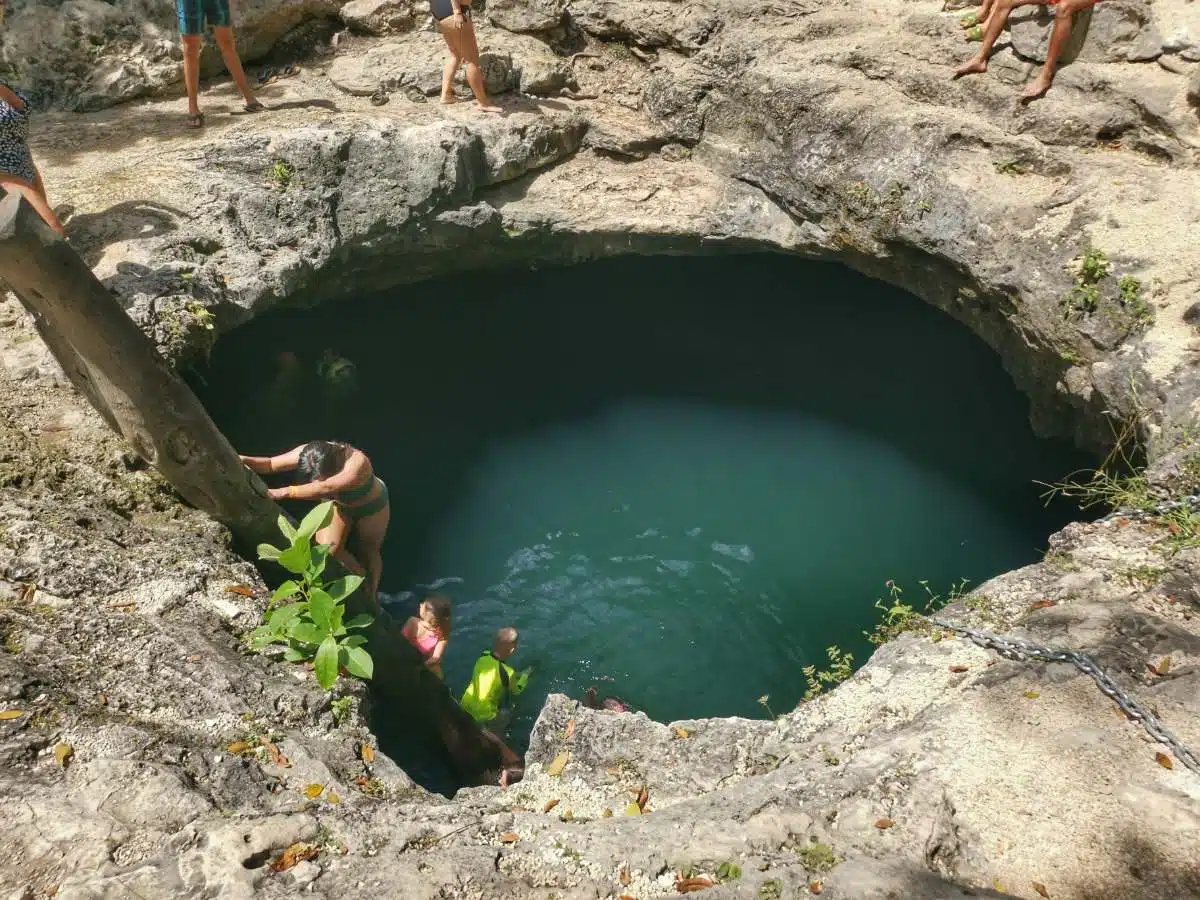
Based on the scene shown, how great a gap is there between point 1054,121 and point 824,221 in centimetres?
151

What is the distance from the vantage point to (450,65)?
6.61 metres

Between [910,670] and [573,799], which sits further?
[910,670]

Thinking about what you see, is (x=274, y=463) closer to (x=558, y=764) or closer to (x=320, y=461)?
(x=320, y=461)

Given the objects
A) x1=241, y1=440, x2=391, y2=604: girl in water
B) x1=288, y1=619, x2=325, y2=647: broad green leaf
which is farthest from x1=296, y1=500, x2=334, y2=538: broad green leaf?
x1=241, y1=440, x2=391, y2=604: girl in water

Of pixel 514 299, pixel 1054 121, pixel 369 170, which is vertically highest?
pixel 1054 121

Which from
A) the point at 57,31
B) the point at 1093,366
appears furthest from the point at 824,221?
the point at 57,31

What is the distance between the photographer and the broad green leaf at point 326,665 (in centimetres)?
341

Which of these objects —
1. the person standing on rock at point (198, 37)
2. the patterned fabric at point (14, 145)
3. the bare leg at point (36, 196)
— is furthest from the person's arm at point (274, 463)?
the person standing on rock at point (198, 37)

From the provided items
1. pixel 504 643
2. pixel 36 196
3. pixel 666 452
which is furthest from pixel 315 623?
pixel 666 452

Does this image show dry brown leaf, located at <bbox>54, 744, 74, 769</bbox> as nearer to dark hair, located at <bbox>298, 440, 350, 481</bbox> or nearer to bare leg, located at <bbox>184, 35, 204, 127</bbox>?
dark hair, located at <bbox>298, 440, 350, 481</bbox>

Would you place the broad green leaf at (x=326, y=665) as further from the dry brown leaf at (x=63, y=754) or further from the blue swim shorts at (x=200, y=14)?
the blue swim shorts at (x=200, y=14)

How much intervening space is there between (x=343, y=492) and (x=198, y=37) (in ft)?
12.3

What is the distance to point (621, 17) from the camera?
7113 mm

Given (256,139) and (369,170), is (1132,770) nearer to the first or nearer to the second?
(369,170)
